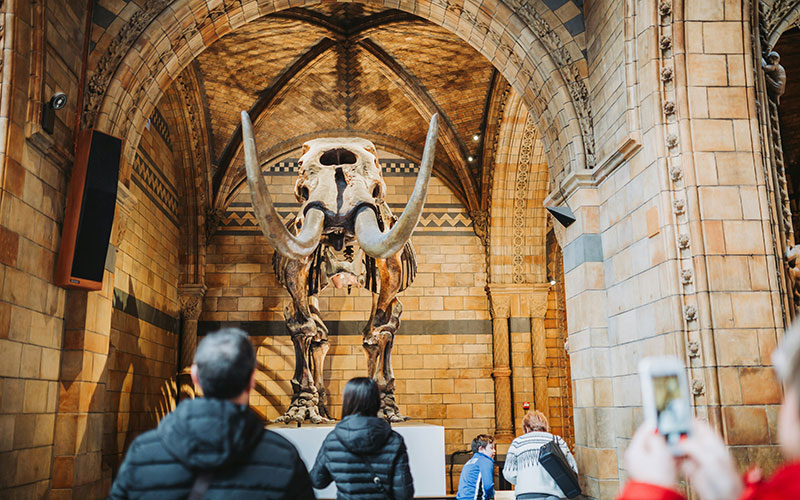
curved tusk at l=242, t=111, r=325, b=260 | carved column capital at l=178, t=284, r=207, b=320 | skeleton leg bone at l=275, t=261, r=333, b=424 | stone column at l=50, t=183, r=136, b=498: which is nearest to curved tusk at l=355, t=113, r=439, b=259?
curved tusk at l=242, t=111, r=325, b=260

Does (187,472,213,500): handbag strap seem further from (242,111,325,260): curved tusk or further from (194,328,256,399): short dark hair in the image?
(242,111,325,260): curved tusk

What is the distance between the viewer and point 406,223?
4.90 metres

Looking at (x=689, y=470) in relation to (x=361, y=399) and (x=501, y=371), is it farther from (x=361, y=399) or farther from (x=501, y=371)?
(x=501, y=371)

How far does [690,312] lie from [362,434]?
2857 mm

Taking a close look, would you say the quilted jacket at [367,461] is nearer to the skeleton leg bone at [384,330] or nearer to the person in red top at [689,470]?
the person in red top at [689,470]

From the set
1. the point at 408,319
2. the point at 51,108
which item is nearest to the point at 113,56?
the point at 51,108

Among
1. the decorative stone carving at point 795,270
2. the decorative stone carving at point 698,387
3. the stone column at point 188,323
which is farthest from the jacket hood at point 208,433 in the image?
the stone column at point 188,323

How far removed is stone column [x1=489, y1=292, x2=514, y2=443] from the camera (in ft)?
37.0

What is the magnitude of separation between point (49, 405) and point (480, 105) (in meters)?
8.26

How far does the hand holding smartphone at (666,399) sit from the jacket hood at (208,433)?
2.69 ft

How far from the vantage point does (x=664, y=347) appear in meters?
4.64

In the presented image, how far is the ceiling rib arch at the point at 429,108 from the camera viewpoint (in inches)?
413

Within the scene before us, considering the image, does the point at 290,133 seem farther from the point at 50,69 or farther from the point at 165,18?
the point at 50,69

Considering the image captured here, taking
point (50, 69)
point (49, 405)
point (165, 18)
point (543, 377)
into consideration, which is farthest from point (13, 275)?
point (543, 377)
